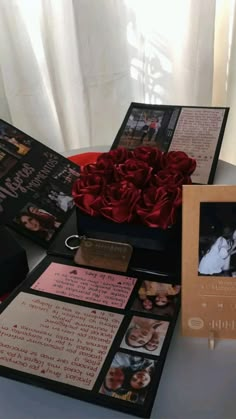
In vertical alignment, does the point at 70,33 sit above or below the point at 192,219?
above

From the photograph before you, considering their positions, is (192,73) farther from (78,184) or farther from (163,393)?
(163,393)

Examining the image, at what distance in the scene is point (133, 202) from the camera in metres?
0.61

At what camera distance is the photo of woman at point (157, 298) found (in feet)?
1.84

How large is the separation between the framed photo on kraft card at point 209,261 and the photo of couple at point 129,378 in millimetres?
78

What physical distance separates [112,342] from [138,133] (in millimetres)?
488

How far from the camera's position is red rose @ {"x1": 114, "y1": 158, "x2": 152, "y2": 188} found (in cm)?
65

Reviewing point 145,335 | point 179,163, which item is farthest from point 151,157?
point 145,335

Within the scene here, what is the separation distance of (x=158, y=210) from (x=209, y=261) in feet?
A: 0.37

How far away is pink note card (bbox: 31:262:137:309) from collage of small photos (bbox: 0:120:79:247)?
0.09 m

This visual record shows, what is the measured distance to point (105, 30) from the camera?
1178 mm

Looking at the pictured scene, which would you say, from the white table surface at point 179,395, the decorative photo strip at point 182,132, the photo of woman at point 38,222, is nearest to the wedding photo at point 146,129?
the decorative photo strip at point 182,132

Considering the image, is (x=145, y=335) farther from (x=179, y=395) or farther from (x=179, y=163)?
(x=179, y=163)

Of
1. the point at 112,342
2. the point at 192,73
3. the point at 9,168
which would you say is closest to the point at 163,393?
the point at 112,342

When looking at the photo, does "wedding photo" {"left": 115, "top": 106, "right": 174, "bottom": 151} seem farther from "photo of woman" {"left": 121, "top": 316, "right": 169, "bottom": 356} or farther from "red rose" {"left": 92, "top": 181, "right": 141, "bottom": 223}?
"photo of woman" {"left": 121, "top": 316, "right": 169, "bottom": 356}
